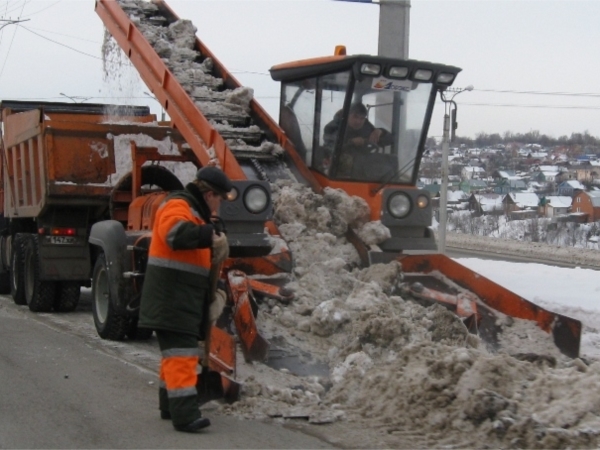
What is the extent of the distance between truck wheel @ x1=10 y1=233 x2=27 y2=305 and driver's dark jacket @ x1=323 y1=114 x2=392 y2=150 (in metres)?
5.47

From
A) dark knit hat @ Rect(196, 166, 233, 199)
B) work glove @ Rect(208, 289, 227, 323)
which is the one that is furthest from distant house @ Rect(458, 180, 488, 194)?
dark knit hat @ Rect(196, 166, 233, 199)

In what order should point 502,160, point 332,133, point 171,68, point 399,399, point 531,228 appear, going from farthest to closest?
point 502,160
point 531,228
point 171,68
point 332,133
point 399,399

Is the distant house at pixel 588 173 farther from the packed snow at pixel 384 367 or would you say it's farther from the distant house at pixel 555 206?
the packed snow at pixel 384 367


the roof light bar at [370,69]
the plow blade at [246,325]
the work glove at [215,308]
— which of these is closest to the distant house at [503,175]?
the roof light bar at [370,69]

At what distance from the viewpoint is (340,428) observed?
5.80 metres

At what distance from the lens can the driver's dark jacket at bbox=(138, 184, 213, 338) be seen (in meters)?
5.58

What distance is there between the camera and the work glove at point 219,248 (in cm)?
567

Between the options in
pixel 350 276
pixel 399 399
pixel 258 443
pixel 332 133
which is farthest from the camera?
pixel 332 133

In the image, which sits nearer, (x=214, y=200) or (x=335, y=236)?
(x=214, y=200)

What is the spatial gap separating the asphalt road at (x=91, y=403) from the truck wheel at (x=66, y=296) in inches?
84.2

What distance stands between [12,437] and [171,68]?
617 cm

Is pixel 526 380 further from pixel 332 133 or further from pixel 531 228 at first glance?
pixel 531 228

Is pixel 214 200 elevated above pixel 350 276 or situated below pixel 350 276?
above

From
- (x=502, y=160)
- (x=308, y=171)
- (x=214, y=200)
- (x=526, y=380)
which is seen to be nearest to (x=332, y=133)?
(x=308, y=171)
